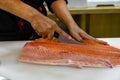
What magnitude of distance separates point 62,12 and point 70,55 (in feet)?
1.36

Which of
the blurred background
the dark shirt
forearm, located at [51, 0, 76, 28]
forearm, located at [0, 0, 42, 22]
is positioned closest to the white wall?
the blurred background

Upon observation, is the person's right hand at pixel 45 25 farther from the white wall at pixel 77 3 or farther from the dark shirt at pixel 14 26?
the white wall at pixel 77 3

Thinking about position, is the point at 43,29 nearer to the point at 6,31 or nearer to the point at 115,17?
the point at 6,31

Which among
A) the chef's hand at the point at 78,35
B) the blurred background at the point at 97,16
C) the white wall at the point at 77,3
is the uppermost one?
the chef's hand at the point at 78,35

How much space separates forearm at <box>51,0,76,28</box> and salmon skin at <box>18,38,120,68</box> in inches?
9.7

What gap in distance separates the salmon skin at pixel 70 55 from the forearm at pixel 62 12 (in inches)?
9.7

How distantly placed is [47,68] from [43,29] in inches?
8.6

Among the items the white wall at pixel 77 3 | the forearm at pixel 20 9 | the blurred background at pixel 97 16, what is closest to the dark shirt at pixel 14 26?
the forearm at pixel 20 9

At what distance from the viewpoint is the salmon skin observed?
0.87 metres

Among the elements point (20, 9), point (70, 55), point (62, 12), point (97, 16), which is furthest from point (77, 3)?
point (70, 55)

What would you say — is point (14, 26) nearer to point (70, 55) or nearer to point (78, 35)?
point (78, 35)

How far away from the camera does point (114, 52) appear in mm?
943

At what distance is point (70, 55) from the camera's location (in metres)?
0.91

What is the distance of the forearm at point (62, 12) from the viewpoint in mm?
1216
